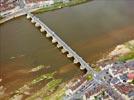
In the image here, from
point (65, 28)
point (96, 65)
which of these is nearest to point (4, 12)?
point (65, 28)

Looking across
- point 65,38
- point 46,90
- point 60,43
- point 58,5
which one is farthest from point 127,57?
point 58,5

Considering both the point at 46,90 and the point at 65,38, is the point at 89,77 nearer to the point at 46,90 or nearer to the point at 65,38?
the point at 46,90

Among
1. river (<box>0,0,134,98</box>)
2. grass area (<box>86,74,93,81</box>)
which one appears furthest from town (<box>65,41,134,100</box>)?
river (<box>0,0,134,98</box>)

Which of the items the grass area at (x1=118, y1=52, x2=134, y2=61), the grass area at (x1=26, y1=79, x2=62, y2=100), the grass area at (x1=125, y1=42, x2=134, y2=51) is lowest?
the grass area at (x1=125, y1=42, x2=134, y2=51)

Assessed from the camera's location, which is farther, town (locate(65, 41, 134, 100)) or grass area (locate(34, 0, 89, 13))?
grass area (locate(34, 0, 89, 13))

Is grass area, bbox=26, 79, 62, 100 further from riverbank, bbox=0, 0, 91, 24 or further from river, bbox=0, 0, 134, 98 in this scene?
riverbank, bbox=0, 0, 91, 24

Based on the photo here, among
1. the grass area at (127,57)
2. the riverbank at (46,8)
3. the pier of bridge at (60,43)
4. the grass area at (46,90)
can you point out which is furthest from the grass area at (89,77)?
the riverbank at (46,8)
